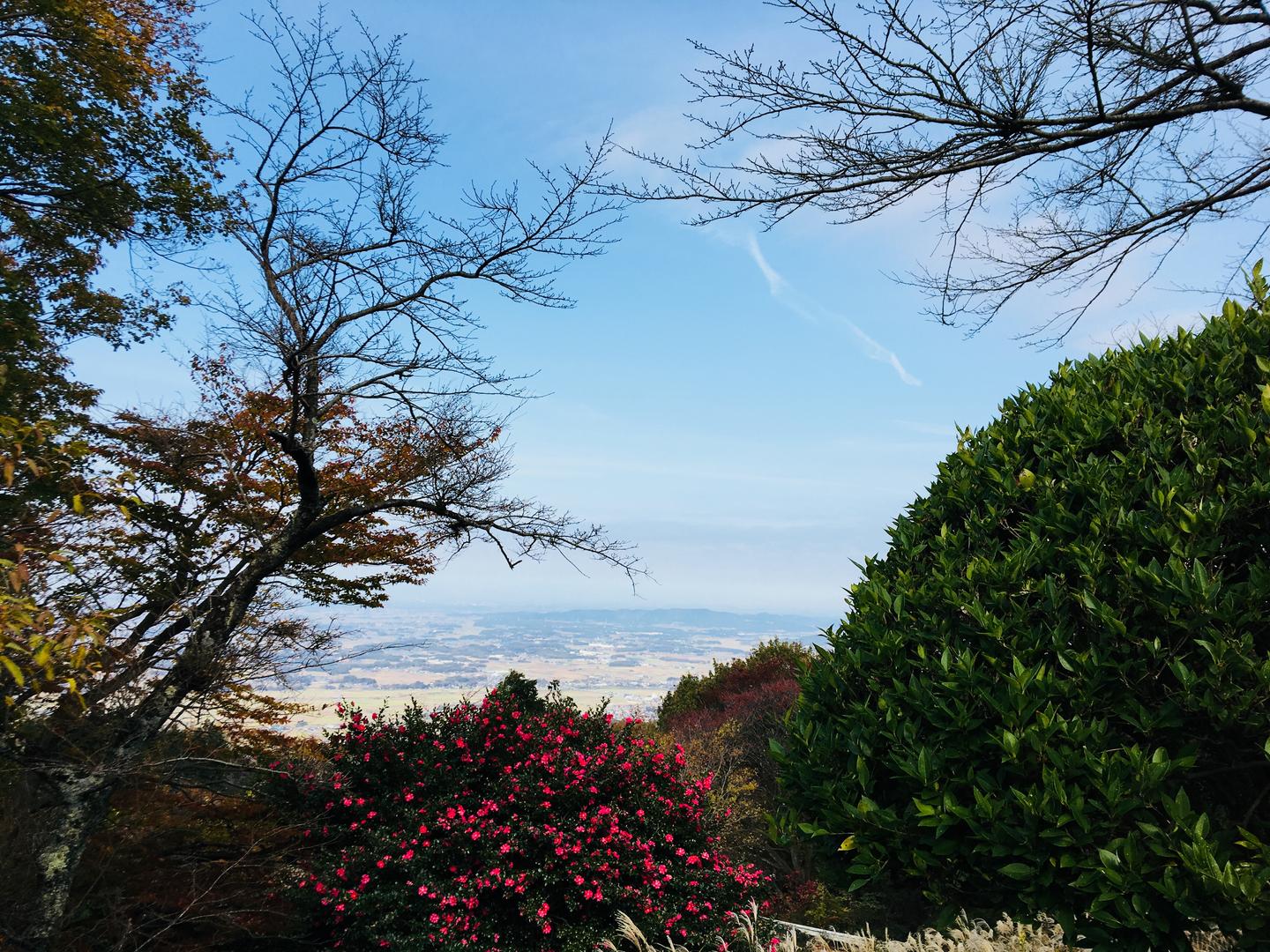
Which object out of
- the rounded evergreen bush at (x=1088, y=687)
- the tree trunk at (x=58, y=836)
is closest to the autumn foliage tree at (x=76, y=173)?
the tree trunk at (x=58, y=836)

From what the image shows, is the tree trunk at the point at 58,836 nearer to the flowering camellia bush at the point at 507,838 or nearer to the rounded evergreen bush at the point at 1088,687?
the flowering camellia bush at the point at 507,838

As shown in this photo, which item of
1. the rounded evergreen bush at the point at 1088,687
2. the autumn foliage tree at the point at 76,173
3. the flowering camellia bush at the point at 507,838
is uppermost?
the autumn foliage tree at the point at 76,173

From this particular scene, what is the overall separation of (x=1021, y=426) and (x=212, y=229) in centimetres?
1226

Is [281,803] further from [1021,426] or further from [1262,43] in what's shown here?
[1262,43]

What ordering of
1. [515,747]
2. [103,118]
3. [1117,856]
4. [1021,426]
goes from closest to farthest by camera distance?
[1117,856]
[1021,426]
[515,747]
[103,118]

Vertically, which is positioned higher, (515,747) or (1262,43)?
(1262,43)

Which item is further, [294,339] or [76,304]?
[76,304]

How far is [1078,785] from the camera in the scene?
124 inches

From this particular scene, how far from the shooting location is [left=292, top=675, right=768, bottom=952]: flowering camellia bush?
615 cm

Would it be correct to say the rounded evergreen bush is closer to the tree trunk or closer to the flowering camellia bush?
the flowering camellia bush

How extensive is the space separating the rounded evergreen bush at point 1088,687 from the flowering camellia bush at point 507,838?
3.05 meters

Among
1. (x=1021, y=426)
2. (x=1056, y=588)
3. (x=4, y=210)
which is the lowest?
(x=1056, y=588)

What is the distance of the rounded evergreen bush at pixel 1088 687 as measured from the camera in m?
3.02

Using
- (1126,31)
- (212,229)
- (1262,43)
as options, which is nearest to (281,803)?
(212,229)
